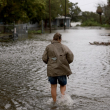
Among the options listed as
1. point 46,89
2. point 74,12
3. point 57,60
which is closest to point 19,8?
point 46,89

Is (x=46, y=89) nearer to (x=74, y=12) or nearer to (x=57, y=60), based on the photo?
(x=57, y=60)

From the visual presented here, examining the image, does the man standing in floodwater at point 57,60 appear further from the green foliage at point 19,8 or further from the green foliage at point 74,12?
the green foliage at point 74,12

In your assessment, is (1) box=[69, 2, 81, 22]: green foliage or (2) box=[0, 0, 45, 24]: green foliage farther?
(1) box=[69, 2, 81, 22]: green foliage

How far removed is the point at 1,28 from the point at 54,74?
120ft

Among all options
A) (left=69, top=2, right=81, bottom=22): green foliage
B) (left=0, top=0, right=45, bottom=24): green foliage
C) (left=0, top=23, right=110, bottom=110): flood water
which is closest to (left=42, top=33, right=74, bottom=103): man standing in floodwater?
(left=0, top=23, right=110, bottom=110): flood water

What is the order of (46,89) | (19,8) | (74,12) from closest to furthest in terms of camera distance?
1. (46,89)
2. (19,8)
3. (74,12)

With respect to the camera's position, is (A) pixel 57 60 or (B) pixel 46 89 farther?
(B) pixel 46 89

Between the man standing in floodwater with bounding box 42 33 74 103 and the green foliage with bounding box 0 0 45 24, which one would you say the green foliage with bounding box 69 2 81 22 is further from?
the man standing in floodwater with bounding box 42 33 74 103

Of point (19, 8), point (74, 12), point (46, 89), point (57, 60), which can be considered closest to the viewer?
point (57, 60)

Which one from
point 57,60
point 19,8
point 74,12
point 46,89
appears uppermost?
point 74,12

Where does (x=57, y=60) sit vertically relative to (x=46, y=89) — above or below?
above

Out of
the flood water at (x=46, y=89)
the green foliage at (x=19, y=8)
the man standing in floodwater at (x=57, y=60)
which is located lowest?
the flood water at (x=46, y=89)

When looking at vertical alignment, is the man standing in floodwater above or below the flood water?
above

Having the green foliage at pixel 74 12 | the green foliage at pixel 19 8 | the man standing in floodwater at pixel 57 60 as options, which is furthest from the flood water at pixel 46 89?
the green foliage at pixel 74 12
